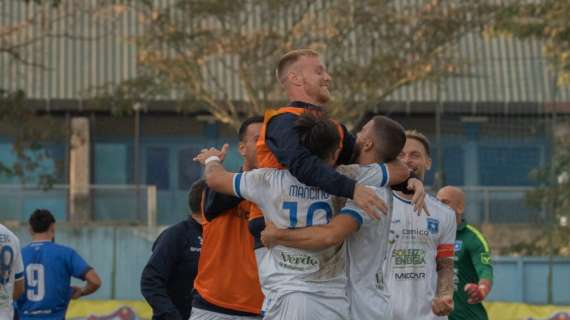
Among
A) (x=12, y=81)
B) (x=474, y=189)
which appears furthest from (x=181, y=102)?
(x=474, y=189)

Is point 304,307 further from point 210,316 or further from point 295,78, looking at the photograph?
point 210,316

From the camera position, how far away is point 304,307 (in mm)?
6961

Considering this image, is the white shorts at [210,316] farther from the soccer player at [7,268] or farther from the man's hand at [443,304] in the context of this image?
the soccer player at [7,268]

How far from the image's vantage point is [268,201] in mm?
7090

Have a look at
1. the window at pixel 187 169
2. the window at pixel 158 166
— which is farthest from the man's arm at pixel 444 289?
the window at pixel 158 166

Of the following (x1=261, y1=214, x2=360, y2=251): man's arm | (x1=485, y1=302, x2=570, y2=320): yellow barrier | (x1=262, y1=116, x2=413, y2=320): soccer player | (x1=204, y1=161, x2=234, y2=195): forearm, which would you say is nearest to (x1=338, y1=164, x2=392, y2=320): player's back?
(x1=262, y1=116, x2=413, y2=320): soccer player

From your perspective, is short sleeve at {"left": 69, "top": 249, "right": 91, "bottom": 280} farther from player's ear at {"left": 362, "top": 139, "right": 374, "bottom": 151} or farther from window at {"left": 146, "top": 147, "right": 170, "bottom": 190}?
window at {"left": 146, "top": 147, "right": 170, "bottom": 190}

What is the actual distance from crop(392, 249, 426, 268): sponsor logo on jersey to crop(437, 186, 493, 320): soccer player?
1.76 meters

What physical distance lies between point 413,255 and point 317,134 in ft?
7.97

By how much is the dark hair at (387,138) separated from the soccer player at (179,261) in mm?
2917

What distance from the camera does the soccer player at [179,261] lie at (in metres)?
10.3

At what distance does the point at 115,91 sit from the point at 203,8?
13.0 ft

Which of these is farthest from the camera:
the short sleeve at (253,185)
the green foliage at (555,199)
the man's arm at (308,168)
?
the green foliage at (555,199)

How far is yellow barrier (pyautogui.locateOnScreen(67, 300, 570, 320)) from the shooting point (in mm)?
18984
